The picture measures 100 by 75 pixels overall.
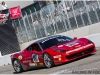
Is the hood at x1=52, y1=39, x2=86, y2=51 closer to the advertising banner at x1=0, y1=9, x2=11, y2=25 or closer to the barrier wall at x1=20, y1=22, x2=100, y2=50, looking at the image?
the barrier wall at x1=20, y1=22, x2=100, y2=50

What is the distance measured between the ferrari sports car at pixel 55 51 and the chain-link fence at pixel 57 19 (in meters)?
7.67

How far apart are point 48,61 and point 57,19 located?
11.2 meters

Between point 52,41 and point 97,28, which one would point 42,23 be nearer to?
point 97,28

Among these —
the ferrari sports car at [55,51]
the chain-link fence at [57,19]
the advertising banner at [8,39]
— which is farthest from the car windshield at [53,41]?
the advertising banner at [8,39]

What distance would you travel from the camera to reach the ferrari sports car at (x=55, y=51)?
10711 mm

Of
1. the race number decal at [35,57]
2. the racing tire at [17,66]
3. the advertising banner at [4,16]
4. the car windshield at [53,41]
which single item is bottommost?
the racing tire at [17,66]

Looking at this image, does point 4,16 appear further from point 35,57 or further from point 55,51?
point 55,51

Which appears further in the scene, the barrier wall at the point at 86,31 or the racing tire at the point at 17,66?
the barrier wall at the point at 86,31

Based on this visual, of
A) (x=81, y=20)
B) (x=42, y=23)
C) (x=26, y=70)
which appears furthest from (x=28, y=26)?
(x=26, y=70)

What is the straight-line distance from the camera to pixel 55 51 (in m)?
10.8

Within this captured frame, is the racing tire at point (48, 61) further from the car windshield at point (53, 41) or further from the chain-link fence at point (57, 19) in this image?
the chain-link fence at point (57, 19)

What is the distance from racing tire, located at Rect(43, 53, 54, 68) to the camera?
10845mm

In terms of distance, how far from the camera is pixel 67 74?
8.34 m

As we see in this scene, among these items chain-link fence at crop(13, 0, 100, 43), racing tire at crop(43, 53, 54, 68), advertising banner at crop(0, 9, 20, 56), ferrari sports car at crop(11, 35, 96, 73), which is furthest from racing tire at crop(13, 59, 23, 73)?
advertising banner at crop(0, 9, 20, 56)
